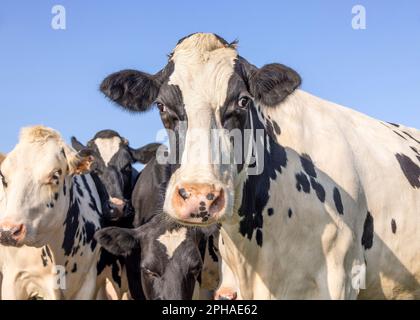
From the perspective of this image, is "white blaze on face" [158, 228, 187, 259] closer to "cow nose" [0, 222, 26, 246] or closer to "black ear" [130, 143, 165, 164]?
"cow nose" [0, 222, 26, 246]

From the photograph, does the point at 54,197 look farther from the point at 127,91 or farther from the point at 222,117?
the point at 222,117

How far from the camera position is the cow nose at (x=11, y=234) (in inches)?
261

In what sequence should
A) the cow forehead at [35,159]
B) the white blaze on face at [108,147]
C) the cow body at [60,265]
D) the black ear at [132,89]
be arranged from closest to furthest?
the black ear at [132,89] < the cow forehead at [35,159] < the cow body at [60,265] < the white blaze on face at [108,147]

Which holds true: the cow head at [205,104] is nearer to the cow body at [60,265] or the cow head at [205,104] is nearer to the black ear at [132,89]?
the black ear at [132,89]

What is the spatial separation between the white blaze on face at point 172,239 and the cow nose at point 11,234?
148 centimetres

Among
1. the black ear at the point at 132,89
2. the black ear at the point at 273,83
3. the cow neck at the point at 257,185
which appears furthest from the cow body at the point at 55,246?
the black ear at the point at 273,83

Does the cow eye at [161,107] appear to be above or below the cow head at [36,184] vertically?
above

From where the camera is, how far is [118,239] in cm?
735

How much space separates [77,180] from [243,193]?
179 inches

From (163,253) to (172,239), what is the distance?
0.20m

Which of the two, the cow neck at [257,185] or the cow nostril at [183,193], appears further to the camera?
the cow neck at [257,185]

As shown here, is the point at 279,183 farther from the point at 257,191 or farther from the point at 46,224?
the point at 46,224

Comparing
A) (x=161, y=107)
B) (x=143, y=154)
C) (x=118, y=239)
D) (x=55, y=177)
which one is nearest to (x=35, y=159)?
(x=55, y=177)
